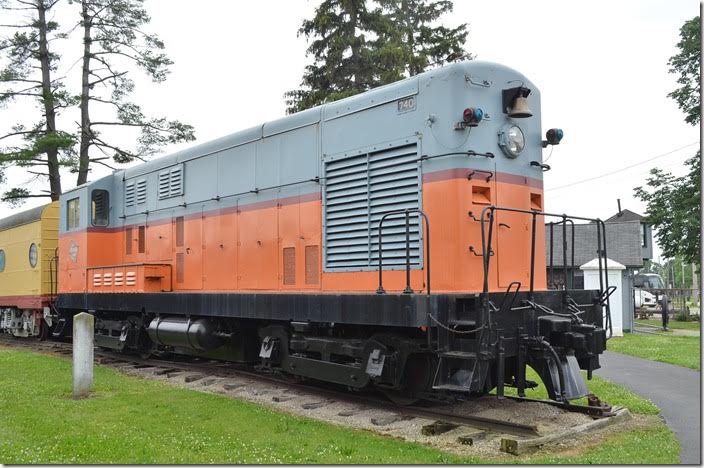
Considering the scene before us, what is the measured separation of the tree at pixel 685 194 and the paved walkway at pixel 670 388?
1532cm

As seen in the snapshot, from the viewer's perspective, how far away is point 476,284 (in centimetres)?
718

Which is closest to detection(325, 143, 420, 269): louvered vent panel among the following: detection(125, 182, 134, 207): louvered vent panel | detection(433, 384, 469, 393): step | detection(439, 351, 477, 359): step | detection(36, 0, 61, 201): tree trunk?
detection(439, 351, 477, 359): step

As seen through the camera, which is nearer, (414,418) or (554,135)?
(414,418)

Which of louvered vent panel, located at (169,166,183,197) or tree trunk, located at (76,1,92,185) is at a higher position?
tree trunk, located at (76,1,92,185)

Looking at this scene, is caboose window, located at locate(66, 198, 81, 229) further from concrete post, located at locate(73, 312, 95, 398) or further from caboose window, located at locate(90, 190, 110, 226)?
concrete post, located at locate(73, 312, 95, 398)

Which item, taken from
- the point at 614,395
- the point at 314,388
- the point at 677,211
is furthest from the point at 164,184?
the point at 677,211

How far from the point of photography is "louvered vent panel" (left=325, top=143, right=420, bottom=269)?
7461 mm

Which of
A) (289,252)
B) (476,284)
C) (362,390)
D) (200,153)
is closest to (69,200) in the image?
(200,153)

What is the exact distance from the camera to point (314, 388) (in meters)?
9.05

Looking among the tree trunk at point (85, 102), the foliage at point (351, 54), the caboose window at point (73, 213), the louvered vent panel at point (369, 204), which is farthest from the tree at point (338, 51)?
the louvered vent panel at point (369, 204)

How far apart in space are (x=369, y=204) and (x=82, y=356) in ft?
16.0

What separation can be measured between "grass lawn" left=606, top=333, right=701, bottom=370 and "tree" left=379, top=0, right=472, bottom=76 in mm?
12721

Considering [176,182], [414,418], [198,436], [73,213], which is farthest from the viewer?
[73,213]

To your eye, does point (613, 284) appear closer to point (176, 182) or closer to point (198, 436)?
point (176, 182)
